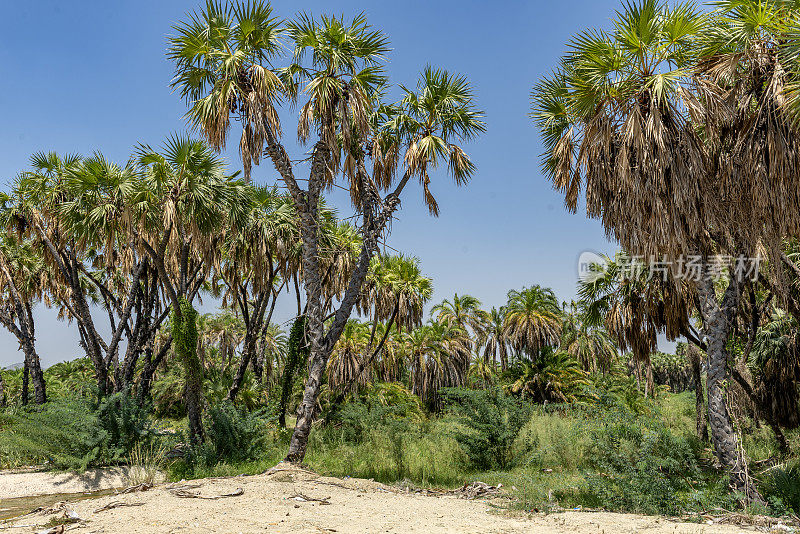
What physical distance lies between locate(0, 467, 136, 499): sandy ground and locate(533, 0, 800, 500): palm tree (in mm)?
13817

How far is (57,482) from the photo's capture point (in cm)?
1327

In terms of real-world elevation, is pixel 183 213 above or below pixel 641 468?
above

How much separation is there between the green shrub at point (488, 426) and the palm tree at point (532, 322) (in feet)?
50.6

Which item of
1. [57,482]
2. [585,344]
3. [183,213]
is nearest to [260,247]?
[183,213]

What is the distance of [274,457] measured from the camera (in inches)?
576

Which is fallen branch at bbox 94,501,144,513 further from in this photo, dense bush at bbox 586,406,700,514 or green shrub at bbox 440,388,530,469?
green shrub at bbox 440,388,530,469

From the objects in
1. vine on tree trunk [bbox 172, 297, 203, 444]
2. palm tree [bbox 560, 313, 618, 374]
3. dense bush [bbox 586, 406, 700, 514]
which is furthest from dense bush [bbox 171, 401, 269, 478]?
palm tree [bbox 560, 313, 618, 374]

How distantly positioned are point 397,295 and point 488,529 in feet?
47.4

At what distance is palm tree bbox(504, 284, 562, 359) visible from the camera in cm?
2967

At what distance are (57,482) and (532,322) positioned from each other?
76.8 ft

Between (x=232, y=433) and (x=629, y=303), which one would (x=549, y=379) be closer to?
(x=629, y=303)

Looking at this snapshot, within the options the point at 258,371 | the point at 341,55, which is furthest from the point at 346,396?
the point at 341,55

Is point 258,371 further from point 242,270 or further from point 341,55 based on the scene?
point 341,55

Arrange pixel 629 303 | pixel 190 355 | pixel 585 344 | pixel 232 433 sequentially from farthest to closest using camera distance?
pixel 585 344
pixel 629 303
pixel 190 355
pixel 232 433
